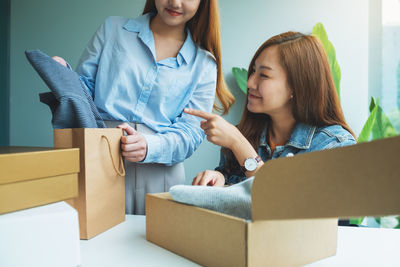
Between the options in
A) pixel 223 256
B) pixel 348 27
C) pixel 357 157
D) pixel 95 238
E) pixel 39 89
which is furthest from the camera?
pixel 39 89

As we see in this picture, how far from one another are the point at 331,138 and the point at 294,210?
2.38 feet

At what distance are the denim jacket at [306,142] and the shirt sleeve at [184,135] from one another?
0.54ft

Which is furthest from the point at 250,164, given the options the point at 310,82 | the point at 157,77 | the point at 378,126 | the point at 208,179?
the point at 378,126

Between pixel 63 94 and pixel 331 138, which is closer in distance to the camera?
pixel 63 94

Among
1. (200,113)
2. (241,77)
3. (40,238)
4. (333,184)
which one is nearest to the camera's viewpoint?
(333,184)

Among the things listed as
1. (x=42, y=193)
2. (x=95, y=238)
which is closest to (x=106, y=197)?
(x=95, y=238)

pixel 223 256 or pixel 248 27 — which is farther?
pixel 248 27

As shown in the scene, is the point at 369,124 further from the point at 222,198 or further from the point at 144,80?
the point at 222,198

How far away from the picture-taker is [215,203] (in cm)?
51

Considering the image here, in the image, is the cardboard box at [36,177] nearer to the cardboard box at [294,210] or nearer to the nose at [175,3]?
the cardboard box at [294,210]

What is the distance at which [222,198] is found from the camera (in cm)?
51

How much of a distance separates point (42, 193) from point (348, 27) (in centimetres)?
253

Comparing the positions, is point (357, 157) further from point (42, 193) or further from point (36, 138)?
point (36, 138)

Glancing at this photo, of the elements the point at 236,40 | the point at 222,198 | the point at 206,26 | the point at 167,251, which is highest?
the point at 236,40
